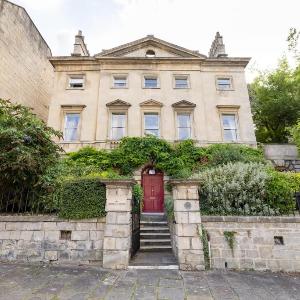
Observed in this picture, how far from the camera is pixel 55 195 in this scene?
23.2ft

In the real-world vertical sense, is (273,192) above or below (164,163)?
below

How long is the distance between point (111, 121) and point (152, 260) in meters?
10.7

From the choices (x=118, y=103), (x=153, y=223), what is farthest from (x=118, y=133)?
(x=153, y=223)

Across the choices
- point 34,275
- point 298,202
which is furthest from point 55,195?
point 298,202

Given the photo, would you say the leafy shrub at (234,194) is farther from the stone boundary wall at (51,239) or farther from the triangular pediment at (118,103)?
the triangular pediment at (118,103)

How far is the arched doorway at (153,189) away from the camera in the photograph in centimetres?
1399

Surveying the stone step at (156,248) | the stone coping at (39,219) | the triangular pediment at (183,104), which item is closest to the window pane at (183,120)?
the triangular pediment at (183,104)

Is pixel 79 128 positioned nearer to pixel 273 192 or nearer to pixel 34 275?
pixel 34 275

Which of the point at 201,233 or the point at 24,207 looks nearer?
the point at 201,233

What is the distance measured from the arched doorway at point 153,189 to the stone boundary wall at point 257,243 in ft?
25.0

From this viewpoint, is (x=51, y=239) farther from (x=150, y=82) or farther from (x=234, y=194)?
(x=150, y=82)

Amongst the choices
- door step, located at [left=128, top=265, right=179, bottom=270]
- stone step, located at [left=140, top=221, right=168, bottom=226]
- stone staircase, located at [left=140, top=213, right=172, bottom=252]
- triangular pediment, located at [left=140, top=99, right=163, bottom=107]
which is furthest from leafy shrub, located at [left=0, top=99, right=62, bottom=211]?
triangular pediment, located at [left=140, top=99, right=163, bottom=107]

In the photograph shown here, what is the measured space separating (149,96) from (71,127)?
20.0 ft

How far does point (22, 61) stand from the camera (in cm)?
1602
